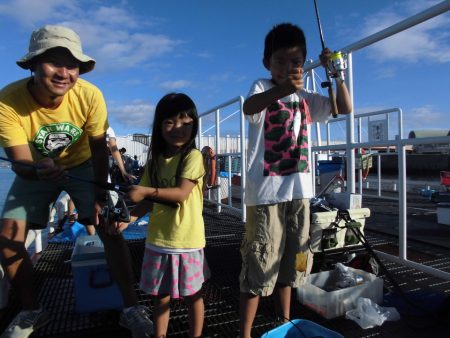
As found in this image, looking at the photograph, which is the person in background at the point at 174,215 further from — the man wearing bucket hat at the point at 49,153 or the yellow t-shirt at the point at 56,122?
the yellow t-shirt at the point at 56,122

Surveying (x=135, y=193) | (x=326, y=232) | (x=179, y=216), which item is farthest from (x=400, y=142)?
(x=135, y=193)

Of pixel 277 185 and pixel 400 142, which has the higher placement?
pixel 400 142

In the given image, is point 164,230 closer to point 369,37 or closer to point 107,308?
point 107,308

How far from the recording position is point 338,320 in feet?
6.92

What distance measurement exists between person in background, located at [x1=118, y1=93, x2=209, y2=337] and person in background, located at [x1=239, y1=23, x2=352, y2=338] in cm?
25

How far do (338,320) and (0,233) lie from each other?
198 centimetres

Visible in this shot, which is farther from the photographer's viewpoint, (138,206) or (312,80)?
(312,80)

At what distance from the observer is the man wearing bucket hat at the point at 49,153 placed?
1.81 meters

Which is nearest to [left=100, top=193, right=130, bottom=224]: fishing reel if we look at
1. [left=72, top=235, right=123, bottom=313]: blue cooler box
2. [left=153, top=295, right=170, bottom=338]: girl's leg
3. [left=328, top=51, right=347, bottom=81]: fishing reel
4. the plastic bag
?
[left=153, top=295, right=170, bottom=338]: girl's leg

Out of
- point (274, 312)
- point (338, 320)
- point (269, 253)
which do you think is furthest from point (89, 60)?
point (338, 320)

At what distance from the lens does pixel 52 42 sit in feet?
5.79

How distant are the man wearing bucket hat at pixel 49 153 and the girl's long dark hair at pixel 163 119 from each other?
434 millimetres

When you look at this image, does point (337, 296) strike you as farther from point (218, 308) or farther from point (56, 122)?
point (56, 122)

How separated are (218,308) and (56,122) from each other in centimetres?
150
